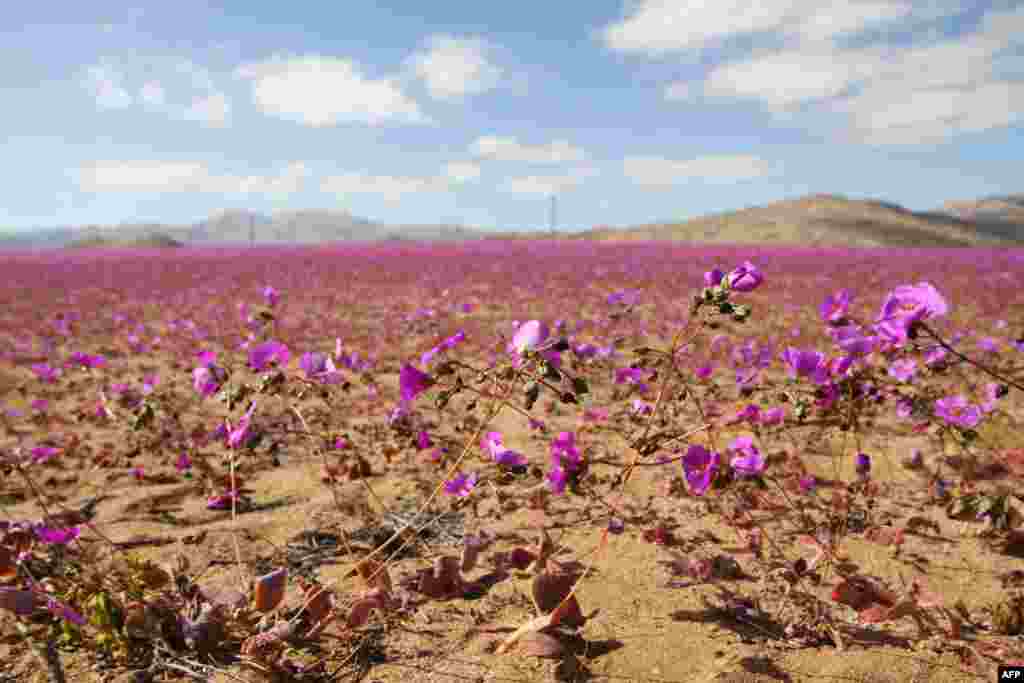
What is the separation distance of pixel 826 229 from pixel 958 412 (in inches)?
2018

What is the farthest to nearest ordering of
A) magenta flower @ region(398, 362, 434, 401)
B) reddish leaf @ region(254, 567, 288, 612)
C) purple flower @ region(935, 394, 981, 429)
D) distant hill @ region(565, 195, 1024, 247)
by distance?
distant hill @ region(565, 195, 1024, 247), purple flower @ region(935, 394, 981, 429), reddish leaf @ region(254, 567, 288, 612), magenta flower @ region(398, 362, 434, 401)

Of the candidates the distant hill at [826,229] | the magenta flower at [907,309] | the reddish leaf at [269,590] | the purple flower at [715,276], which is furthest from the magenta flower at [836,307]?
the distant hill at [826,229]

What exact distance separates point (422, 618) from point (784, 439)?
2.59 meters

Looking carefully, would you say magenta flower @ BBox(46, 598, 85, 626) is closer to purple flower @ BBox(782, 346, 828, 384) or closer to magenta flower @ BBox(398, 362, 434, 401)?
magenta flower @ BBox(398, 362, 434, 401)

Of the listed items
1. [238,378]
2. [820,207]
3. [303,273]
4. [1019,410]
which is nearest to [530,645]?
[1019,410]

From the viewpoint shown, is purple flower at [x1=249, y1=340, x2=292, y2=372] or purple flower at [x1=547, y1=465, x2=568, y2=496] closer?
purple flower at [x1=547, y1=465, x2=568, y2=496]

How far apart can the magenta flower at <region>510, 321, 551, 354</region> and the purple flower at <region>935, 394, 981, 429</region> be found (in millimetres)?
2019

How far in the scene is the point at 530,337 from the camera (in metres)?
1.55

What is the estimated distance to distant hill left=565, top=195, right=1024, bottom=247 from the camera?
150 feet

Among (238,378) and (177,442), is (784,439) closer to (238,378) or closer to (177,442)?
(177,442)

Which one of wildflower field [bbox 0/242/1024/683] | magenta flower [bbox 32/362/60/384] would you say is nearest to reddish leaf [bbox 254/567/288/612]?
wildflower field [bbox 0/242/1024/683]

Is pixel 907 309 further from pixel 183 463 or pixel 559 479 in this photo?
pixel 183 463

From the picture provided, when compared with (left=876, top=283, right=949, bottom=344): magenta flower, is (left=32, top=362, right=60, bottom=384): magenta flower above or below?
below

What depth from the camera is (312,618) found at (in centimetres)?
186
